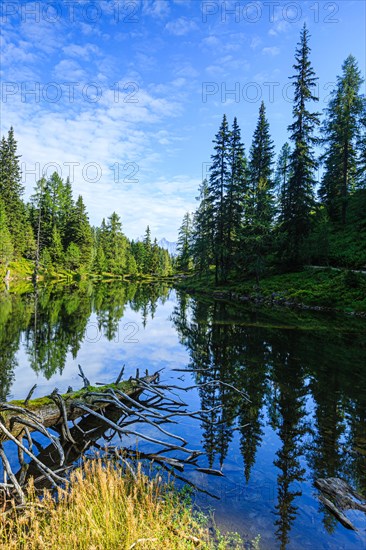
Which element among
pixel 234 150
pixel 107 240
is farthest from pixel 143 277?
pixel 234 150

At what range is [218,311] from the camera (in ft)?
88.3

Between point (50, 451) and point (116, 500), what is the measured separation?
9.98ft

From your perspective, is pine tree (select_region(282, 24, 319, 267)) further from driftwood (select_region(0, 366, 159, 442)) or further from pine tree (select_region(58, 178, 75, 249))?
pine tree (select_region(58, 178, 75, 249))

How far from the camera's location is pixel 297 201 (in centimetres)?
3416

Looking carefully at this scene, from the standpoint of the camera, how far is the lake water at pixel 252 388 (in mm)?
4855

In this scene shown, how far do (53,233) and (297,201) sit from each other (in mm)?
53872

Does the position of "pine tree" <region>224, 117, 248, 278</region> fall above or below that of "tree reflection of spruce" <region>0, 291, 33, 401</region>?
above

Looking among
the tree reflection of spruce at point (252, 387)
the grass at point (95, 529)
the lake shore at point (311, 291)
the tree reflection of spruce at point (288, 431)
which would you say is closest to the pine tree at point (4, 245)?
the lake shore at point (311, 291)

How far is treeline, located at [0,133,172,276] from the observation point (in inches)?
2389

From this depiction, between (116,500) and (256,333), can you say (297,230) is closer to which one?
(256,333)

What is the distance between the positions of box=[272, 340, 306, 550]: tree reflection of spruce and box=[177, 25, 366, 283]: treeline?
2369cm

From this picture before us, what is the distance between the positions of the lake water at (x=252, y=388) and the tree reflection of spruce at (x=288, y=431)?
2 cm

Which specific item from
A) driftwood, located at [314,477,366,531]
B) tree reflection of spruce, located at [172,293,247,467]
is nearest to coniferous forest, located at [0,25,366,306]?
tree reflection of spruce, located at [172,293,247,467]

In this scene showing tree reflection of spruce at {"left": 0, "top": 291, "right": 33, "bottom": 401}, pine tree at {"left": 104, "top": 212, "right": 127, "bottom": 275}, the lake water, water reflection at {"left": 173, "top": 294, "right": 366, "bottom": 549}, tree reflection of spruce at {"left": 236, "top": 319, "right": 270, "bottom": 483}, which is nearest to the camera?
the lake water
